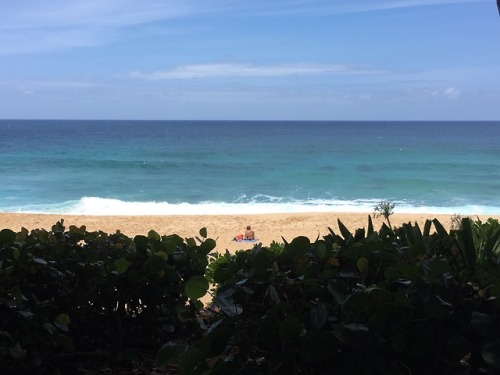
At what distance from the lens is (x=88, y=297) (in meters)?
3.12

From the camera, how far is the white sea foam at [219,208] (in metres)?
24.8

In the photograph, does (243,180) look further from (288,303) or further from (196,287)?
(288,303)

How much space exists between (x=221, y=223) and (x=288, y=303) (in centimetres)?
1675

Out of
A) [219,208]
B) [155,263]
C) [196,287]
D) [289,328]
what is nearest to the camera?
[289,328]

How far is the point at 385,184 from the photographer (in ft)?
114

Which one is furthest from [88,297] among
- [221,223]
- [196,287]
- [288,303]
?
[221,223]

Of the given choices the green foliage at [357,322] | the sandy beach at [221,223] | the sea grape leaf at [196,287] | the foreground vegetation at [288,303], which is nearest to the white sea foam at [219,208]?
the sandy beach at [221,223]

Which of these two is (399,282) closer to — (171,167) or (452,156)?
(171,167)

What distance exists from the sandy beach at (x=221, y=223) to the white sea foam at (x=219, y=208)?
4.50 metres

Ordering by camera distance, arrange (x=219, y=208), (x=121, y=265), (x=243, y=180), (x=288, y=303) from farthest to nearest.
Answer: (x=243, y=180) < (x=219, y=208) < (x=121, y=265) < (x=288, y=303)

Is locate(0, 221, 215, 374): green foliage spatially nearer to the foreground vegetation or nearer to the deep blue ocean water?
the foreground vegetation

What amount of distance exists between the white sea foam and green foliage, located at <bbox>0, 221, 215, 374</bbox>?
67.9 ft

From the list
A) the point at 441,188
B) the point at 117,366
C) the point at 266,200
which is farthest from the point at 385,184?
the point at 117,366

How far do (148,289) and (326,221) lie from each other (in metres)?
15.7
